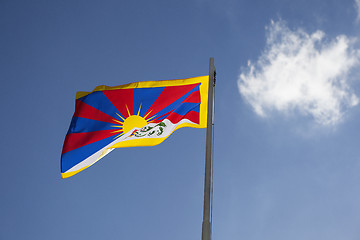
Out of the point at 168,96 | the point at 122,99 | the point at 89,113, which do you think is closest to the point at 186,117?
the point at 168,96

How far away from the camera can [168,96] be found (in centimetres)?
1138

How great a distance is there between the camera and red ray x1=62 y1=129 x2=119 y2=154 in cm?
1097

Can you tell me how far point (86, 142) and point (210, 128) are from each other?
4732mm

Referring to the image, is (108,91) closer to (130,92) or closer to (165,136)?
(130,92)

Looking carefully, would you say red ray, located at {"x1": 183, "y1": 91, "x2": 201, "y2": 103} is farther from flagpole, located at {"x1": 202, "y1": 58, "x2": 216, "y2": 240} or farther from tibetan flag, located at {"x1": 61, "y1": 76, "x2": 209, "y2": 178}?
flagpole, located at {"x1": 202, "y1": 58, "x2": 216, "y2": 240}

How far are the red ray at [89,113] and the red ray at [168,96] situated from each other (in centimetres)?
149

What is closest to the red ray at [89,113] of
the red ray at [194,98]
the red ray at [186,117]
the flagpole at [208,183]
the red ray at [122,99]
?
the red ray at [122,99]

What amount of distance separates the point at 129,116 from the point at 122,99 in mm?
934

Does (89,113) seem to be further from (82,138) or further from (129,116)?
(129,116)

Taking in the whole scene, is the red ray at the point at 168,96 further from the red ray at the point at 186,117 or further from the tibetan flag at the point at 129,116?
the red ray at the point at 186,117

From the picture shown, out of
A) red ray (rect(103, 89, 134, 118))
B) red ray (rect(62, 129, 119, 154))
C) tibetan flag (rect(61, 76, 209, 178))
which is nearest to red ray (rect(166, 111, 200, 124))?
tibetan flag (rect(61, 76, 209, 178))

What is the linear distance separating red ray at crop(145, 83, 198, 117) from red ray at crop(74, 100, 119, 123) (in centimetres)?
149

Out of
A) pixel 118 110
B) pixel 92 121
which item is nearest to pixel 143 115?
pixel 118 110

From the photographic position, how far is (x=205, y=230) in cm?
646
